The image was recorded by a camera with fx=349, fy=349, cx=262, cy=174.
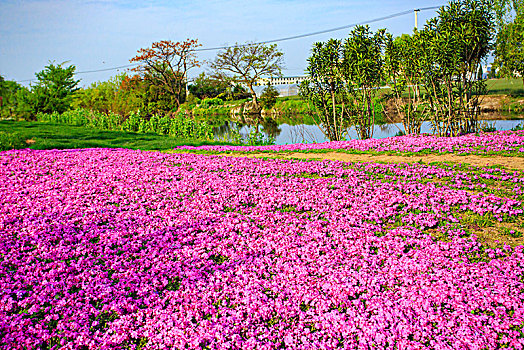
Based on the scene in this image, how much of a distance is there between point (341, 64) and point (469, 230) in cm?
1280

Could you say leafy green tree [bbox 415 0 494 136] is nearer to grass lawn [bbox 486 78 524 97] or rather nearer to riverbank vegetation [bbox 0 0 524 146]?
riverbank vegetation [bbox 0 0 524 146]

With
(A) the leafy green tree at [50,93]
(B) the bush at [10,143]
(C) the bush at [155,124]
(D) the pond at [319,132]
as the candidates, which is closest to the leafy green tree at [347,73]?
(D) the pond at [319,132]

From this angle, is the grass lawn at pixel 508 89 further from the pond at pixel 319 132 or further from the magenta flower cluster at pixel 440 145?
the magenta flower cluster at pixel 440 145

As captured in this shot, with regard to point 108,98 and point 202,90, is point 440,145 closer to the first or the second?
point 108,98

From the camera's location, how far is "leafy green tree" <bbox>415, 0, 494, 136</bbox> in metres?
14.5

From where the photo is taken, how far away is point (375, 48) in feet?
56.1

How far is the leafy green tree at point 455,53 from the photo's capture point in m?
14.5

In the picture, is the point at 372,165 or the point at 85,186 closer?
the point at 85,186

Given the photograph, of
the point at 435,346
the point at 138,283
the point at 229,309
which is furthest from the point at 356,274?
the point at 138,283

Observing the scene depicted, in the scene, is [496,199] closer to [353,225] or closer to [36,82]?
[353,225]

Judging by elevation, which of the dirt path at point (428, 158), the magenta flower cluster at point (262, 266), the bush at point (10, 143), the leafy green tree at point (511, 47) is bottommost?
the magenta flower cluster at point (262, 266)

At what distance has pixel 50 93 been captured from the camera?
44562 mm

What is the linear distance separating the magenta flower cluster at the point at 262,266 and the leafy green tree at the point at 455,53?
775cm

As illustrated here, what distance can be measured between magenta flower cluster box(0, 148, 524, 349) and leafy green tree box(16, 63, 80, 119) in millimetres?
41056
